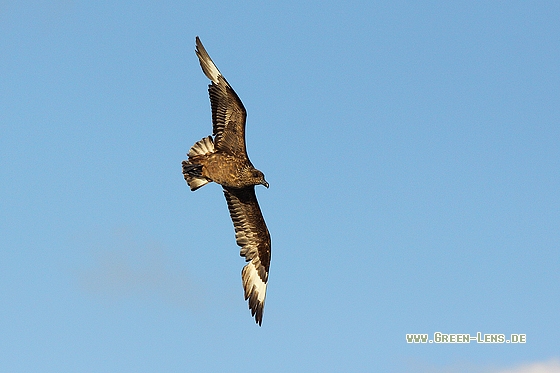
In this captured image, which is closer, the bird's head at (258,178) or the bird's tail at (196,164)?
the bird's head at (258,178)

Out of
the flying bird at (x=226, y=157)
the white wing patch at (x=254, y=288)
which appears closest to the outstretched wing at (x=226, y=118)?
the flying bird at (x=226, y=157)

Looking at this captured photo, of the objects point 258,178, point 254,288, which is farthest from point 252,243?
point 258,178

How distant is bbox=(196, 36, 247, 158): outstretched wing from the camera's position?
1313cm

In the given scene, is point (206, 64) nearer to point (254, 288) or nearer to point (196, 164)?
point (196, 164)

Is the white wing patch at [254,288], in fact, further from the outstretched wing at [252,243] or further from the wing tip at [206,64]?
the wing tip at [206,64]

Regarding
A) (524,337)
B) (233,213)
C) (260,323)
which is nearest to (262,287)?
(260,323)

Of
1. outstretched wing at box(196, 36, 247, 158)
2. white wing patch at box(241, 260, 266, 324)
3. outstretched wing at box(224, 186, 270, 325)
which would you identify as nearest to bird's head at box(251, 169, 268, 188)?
outstretched wing at box(196, 36, 247, 158)

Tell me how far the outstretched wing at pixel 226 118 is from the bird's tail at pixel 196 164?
172mm

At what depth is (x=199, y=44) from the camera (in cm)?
1389

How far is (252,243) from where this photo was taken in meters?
14.5

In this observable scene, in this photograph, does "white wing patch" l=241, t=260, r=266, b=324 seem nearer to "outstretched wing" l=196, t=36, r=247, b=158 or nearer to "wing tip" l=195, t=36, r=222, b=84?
"outstretched wing" l=196, t=36, r=247, b=158

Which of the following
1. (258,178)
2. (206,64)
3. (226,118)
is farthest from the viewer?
(206,64)

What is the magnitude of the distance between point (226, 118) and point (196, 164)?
1.00 m

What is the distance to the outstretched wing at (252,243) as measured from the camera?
14094 millimetres
